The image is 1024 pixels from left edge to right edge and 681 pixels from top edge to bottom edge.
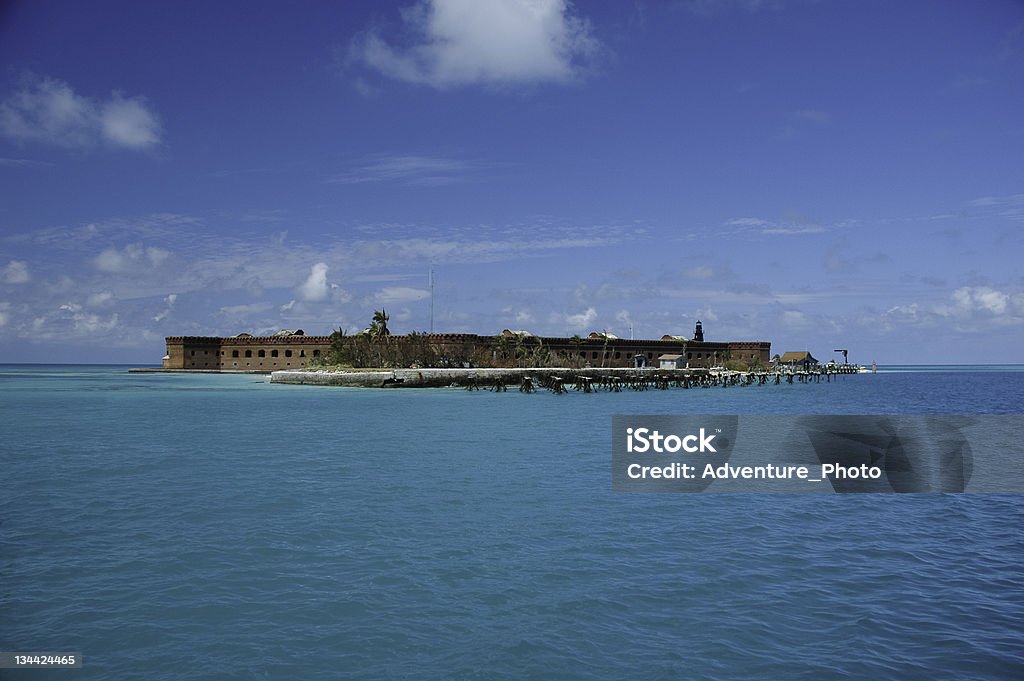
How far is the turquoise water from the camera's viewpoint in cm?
682

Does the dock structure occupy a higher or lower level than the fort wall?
lower

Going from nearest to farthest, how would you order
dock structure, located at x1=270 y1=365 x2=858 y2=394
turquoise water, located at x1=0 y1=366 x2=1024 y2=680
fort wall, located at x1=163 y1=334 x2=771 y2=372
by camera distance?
turquoise water, located at x1=0 y1=366 x2=1024 y2=680 < dock structure, located at x1=270 y1=365 x2=858 y2=394 < fort wall, located at x1=163 y1=334 x2=771 y2=372

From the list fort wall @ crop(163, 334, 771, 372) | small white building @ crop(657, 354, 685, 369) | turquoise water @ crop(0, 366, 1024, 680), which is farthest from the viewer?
small white building @ crop(657, 354, 685, 369)

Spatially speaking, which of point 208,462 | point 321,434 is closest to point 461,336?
point 321,434

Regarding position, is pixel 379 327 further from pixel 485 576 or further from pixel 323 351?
pixel 485 576

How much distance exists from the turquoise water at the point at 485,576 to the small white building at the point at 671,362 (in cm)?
7584

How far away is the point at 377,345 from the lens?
79.4 metres

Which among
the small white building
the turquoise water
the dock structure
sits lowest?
the turquoise water

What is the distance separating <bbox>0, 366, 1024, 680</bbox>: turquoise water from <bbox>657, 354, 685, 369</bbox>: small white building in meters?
75.8

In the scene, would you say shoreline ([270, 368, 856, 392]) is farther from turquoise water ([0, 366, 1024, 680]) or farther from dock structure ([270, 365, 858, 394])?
turquoise water ([0, 366, 1024, 680])

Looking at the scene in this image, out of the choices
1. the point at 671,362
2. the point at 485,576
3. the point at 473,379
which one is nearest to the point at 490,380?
the point at 473,379

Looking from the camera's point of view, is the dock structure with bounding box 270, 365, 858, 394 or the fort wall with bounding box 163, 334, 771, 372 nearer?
the dock structure with bounding box 270, 365, 858, 394

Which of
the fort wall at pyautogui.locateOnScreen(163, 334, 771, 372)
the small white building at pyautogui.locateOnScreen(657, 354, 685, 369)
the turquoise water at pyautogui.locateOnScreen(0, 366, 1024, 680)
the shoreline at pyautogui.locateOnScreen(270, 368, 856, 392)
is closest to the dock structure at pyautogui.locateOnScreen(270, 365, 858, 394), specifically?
the shoreline at pyautogui.locateOnScreen(270, 368, 856, 392)

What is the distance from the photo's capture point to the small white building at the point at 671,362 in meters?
91.8
